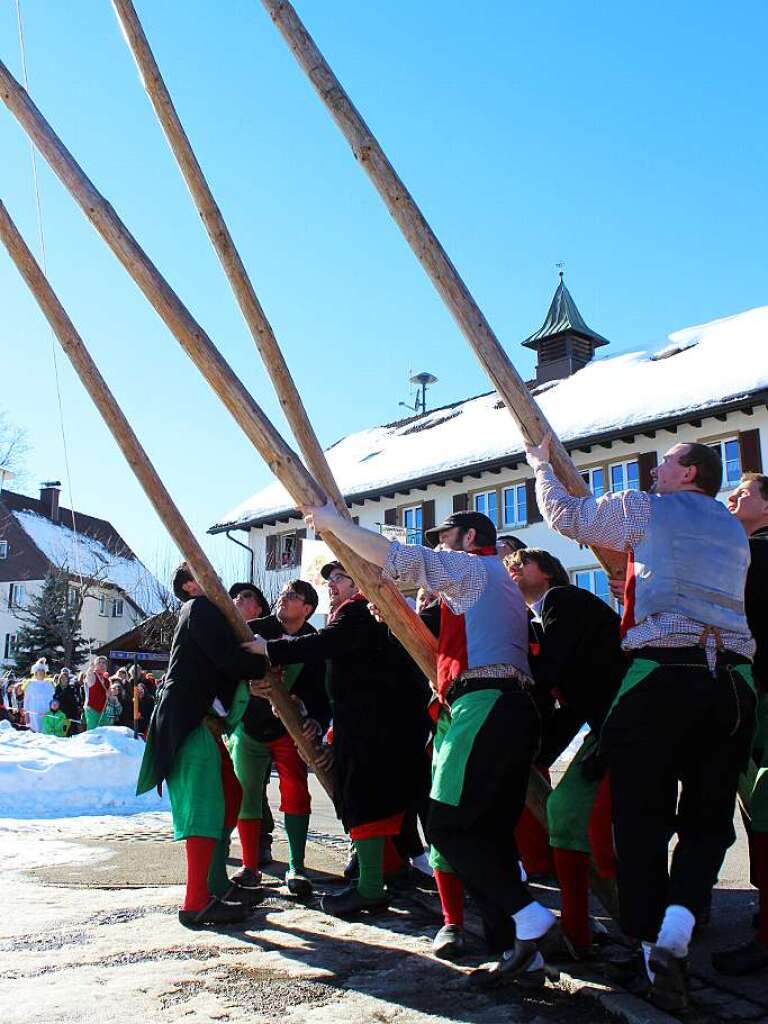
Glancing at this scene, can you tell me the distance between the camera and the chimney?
5209cm

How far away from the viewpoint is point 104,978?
3.64 metres

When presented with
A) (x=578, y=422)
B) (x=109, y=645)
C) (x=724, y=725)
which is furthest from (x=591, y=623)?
(x=109, y=645)

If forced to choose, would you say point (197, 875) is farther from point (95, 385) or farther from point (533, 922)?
point (95, 385)

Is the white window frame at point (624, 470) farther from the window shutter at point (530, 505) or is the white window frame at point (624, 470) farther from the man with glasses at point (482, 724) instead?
the man with glasses at point (482, 724)

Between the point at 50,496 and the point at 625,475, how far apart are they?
3585cm

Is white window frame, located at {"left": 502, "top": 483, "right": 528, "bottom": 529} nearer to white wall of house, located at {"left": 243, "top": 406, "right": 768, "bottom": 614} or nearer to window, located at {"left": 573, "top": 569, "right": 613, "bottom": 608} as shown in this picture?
white wall of house, located at {"left": 243, "top": 406, "right": 768, "bottom": 614}

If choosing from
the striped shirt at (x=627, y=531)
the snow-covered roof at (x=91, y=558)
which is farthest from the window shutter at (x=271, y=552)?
the striped shirt at (x=627, y=531)

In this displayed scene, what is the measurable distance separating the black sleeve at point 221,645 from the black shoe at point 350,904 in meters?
1.07

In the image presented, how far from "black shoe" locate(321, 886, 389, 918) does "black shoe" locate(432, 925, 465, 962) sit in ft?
2.64

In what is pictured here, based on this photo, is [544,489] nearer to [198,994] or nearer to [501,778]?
[501,778]

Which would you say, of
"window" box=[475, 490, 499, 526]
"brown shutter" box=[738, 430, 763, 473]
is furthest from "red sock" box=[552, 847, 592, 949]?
"window" box=[475, 490, 499, 526]

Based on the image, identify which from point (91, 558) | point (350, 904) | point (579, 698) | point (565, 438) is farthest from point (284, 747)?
point (91, 558)

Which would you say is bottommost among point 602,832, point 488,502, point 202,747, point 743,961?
point 743,961

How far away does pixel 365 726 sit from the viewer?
502 cm
